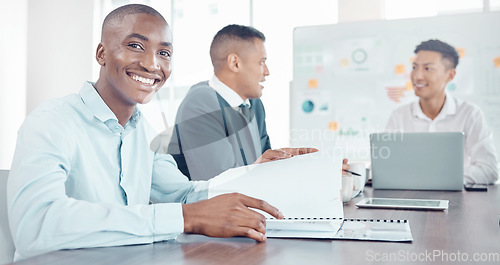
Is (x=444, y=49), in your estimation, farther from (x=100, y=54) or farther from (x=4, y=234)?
(x=4, y=234)

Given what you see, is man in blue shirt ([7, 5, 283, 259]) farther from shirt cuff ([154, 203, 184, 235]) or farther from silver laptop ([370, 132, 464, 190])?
silver laptop ([370, 132, 464, 190])

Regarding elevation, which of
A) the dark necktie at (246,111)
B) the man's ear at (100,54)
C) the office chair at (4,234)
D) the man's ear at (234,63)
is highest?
the man's ear at (234,63)

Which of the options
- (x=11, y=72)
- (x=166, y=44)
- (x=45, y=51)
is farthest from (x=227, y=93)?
(x=45, y=51)

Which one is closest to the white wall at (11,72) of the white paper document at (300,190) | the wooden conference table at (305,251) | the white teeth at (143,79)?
the white teeth at (143,79)

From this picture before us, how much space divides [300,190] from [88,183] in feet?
1.60

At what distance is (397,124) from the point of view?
3660 millimetres

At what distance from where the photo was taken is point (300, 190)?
0.99m

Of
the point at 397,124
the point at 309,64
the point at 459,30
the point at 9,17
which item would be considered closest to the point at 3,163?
the point at 9,17

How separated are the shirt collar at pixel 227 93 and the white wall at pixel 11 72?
339 centimetres

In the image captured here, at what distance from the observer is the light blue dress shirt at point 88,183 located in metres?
0.78

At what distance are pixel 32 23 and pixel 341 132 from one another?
12.6 feet

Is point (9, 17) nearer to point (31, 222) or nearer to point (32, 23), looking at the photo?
point (32, 23)

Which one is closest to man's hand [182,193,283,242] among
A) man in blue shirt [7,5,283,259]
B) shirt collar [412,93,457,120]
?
man in blue shirt [7,5,283,259]

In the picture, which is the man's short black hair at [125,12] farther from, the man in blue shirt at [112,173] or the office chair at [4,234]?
the office chair at [4,234]
